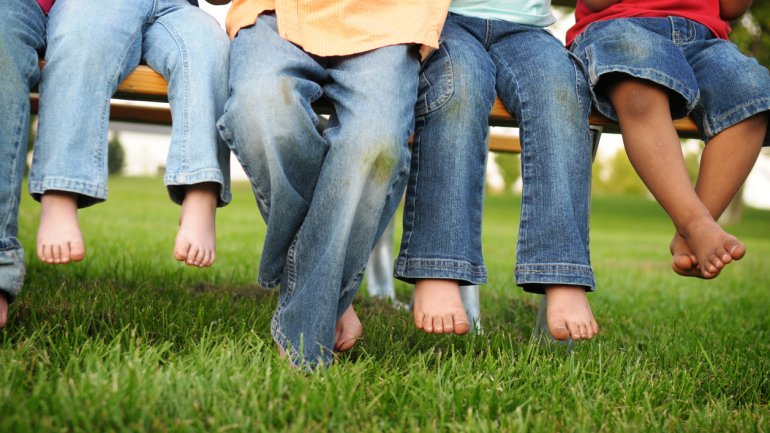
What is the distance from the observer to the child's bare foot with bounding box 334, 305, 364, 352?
181 cm

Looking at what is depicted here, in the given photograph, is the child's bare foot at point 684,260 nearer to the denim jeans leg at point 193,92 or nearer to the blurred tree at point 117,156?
the denim jeans leg at point 193,92

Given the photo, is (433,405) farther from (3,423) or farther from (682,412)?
(3,423)

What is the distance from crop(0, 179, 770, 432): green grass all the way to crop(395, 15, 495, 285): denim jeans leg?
0.23 meters

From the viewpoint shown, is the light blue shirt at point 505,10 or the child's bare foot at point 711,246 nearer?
the child's bare foot at point 711,246

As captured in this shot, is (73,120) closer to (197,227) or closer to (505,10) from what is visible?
(197,227)

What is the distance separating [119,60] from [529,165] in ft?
3.60

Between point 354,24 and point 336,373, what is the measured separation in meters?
0.87

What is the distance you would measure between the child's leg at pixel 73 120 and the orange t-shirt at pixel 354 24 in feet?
1.23

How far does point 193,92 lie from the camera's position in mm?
1761

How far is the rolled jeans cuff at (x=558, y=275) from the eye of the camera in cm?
178

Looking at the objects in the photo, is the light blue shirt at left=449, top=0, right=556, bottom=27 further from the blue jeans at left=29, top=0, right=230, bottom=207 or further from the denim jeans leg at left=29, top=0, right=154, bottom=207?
the denim jeans leg at left=29, top=0, right=154, bottom=207

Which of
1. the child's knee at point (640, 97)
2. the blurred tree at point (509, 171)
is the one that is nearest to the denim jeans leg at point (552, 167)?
the child's knee at point (640, 97)

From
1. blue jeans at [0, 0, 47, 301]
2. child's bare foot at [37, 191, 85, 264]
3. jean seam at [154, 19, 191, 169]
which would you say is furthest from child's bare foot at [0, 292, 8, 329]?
jean seam at [154, 19, 191, 169]

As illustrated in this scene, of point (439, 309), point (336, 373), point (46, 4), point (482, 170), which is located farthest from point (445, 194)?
point (46, 4)
